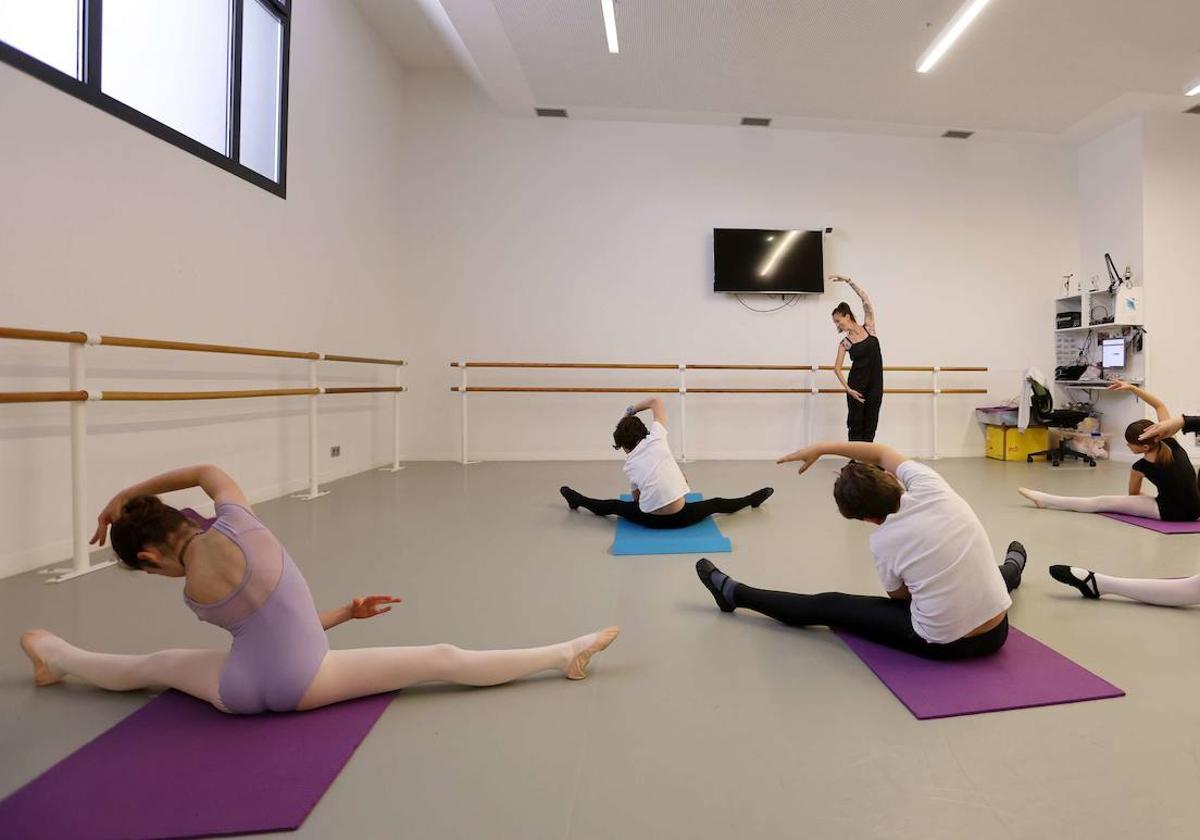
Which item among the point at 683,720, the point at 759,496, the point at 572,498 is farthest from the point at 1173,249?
the point at 683,720

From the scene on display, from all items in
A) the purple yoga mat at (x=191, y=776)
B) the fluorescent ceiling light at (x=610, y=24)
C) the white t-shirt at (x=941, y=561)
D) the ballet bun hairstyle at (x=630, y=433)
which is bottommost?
the purple yoga mat at (x=191, y=776)

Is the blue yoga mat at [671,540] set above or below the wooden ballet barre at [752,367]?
below

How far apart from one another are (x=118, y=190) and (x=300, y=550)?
70.9 inches

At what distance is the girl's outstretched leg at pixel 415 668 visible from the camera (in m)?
1.21

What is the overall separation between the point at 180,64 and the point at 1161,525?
555 cm

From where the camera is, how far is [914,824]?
90cm

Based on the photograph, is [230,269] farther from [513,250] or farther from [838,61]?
[838,61]

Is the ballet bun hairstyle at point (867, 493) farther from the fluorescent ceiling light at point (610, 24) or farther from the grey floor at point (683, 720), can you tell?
the fluorescent ceiling light at point (610, 24)

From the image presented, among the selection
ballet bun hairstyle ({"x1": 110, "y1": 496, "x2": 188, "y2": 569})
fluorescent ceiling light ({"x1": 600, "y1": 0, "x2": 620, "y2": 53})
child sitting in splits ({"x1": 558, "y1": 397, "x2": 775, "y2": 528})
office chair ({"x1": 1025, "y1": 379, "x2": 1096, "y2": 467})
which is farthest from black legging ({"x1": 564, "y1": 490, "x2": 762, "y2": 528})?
office chair ({"x1": 1025, "y1": 379, "x2": 1096, "y2": 467})

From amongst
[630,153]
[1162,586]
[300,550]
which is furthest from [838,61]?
[300,550]

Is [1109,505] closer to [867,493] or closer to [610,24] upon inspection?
[867,493]

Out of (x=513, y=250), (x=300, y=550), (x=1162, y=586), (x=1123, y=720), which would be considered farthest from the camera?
(x=513, y=250)

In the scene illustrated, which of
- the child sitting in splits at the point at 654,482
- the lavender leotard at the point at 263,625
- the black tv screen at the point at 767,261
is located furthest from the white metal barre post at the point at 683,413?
the lavender leotard at the point at 263,625

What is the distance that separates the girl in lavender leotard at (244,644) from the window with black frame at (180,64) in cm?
223
